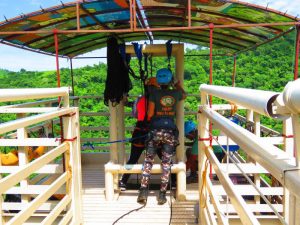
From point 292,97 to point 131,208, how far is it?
141 inches

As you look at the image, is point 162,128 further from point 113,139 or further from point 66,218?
point 66,218

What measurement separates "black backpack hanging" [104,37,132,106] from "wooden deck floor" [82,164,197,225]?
1.32m

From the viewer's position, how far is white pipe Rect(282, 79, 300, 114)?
736mm

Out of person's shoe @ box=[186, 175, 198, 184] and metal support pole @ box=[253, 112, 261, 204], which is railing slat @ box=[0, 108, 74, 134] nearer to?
metal support pole @ box=[253, 112, 261, 204]

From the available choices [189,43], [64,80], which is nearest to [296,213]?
[189,43]

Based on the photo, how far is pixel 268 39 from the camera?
5.18m

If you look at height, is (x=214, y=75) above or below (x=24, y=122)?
above

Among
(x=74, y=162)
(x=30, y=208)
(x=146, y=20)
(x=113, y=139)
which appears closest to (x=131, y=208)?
(x=113, y=139)

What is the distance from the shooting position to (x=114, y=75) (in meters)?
4.47

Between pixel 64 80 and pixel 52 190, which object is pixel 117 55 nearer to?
pixel 52 190

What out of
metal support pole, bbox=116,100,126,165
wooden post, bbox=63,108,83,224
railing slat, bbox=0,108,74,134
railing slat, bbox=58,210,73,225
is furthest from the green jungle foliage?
railing slat, bbox=0,108,74,134

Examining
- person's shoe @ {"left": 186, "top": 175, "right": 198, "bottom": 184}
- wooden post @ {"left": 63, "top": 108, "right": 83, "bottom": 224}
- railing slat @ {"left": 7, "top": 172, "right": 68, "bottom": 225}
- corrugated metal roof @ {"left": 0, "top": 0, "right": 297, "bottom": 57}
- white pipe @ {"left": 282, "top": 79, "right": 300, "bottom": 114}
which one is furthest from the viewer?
person's shoe @ {"left": 186, "top": 175, "right": 198, "bottom": 184}

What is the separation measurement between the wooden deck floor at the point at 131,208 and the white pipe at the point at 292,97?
10.4 feet

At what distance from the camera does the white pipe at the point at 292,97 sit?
736 millimetres
